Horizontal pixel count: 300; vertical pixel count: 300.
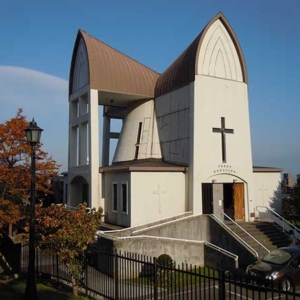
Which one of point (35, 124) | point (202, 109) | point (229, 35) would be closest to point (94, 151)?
point (202, 109)

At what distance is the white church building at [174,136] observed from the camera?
22938 millimetres

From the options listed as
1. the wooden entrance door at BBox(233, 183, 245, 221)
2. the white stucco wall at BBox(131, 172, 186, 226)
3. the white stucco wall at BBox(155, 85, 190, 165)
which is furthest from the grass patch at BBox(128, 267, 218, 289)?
the wooden entrance door at BBox(233, 183, 245, 221)

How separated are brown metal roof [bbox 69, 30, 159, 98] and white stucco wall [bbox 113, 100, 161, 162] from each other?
133cm

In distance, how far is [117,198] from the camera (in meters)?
23.6

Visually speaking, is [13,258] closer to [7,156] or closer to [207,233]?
[7,156]

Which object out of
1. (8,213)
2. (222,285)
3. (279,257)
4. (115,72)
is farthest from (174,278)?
(115,72)

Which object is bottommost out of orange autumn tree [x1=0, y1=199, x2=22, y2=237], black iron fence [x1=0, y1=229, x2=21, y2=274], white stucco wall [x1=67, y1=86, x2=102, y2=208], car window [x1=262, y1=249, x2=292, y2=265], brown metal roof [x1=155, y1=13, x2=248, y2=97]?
black iron fence [x1=0, y1=229, x2=21, y2=274]

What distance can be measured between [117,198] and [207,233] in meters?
5.73

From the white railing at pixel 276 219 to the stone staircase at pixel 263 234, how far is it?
0.96 feet

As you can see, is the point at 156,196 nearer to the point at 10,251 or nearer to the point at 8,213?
the point at 8,213

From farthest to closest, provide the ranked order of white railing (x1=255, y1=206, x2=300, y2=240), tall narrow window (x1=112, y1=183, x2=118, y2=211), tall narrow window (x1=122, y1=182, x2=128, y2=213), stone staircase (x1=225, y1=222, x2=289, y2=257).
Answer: tall narrow window (x1=112, y1=183, x2=118, y2=211) → tall narrow window (x1=122, y1=182, x2=128, y2=213) → white railing (x1=255, y1=206, x2=300, y2=240) → stone staircase (x1=225, y1=222, x2=289, y2=257)

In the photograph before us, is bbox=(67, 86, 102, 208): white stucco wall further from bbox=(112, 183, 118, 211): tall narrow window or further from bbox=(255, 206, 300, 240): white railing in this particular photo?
bbox=(255, 206, 300, 240): white railing

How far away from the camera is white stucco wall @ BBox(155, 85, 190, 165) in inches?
958

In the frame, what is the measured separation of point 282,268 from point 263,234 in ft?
22.6
